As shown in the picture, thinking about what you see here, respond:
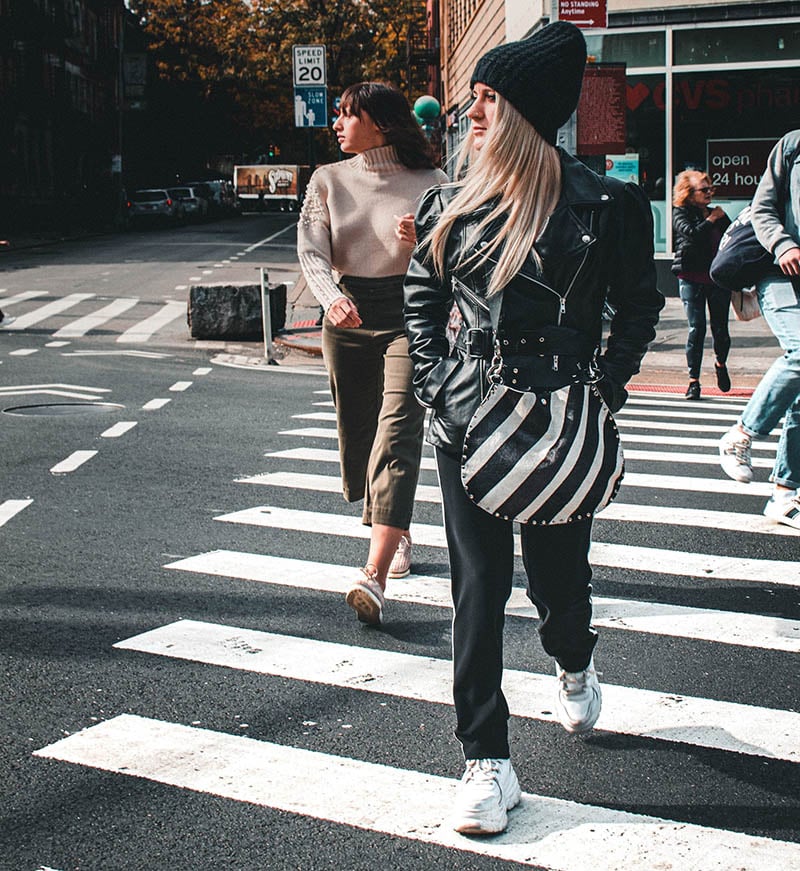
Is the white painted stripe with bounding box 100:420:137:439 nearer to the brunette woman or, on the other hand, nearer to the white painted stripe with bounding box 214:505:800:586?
the white painted stripe with bounding box 214:505:800:586

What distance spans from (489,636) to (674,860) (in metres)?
0.69

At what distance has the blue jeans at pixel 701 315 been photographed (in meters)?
11.9

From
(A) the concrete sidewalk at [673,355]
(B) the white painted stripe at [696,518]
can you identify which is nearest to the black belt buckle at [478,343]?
(B) the white painted stripe at [696,518]

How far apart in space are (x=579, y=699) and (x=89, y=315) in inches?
704

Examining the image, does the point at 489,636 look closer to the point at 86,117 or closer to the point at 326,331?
the point at 326,331

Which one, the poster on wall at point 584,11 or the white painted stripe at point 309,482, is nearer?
the white painted stripe at point 309,482

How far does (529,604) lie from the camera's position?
17.6 feet

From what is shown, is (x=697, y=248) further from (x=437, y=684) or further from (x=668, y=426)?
(x=437, y=684)

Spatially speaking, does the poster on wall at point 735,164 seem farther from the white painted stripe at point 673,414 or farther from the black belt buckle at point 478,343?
the black belt buckle at point 478,343

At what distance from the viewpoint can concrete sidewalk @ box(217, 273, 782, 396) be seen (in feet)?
43.8

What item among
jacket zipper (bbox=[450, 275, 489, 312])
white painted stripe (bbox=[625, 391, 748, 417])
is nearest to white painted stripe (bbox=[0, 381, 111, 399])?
white painted stripe (bbox=[625, 391, 748, 417])

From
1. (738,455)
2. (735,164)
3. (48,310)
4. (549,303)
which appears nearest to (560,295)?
(549,303)

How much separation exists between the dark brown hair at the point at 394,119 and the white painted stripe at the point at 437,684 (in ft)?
6.27

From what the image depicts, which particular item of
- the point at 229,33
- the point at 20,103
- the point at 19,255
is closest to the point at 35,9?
the point at 20,103
